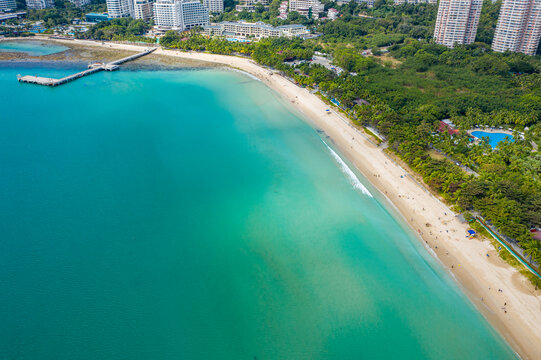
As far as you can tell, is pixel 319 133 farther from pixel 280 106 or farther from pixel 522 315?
pixel 522 315

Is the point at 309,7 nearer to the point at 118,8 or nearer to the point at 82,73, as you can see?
the point at 118,8

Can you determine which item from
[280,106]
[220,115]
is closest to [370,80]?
[280,106]

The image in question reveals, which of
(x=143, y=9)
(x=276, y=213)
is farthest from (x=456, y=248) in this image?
(x=143, y=9)

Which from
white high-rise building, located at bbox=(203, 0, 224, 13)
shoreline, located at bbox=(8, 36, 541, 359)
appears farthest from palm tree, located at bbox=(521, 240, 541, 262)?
white high-rise building, located at bbox=(203, 0, 224, 13)

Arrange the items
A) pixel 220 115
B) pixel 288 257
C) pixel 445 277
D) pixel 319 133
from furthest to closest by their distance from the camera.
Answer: pixel 220 115, pixel 319 133, pixel 288 257, pixel 445 277

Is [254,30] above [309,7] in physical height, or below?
below
